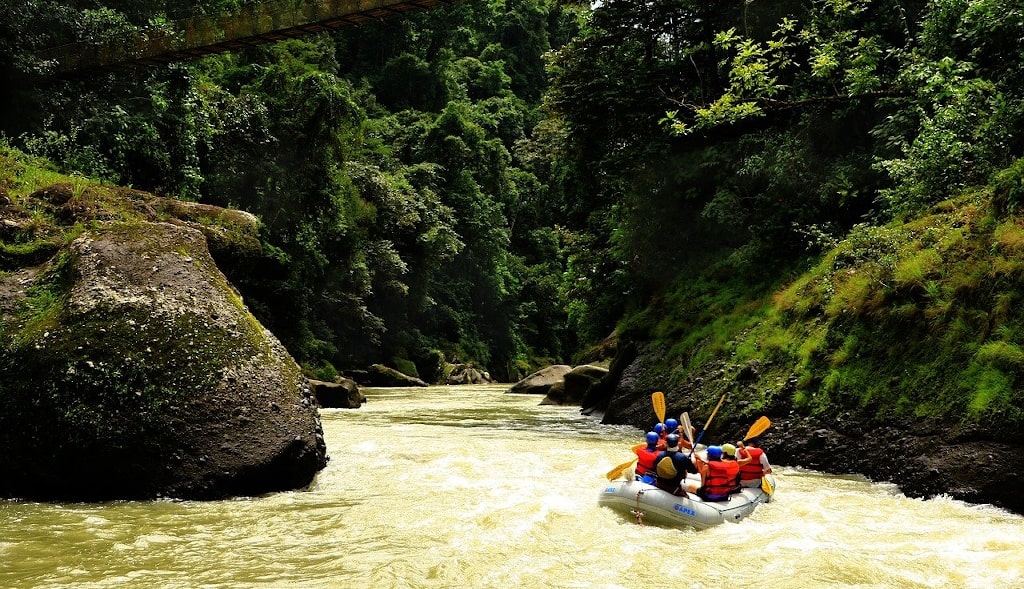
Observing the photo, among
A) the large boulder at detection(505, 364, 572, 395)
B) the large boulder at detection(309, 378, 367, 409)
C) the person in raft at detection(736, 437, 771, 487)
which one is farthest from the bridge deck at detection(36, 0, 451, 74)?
the large boulder at detection(505, 364, 572, 395)

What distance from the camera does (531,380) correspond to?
1069 inches

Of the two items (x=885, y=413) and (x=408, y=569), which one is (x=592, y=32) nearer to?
(x=885, y=413)

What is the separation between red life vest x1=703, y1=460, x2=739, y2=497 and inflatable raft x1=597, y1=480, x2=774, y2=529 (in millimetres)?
102

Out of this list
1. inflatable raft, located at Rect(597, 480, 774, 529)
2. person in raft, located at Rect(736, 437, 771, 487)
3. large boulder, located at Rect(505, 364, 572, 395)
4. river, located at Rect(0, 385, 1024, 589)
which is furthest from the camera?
large boulder, located at Rect(505, 364, 572, 395)

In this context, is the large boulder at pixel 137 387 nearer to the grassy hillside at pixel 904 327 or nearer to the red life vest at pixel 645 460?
the red life vest at pixel 645 460

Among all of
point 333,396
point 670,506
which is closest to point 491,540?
point 670,506

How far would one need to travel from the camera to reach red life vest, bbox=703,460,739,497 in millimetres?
7246

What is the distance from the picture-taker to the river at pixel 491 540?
206 inches

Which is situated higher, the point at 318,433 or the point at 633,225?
the point at 633,225

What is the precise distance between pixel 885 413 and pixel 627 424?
607cm

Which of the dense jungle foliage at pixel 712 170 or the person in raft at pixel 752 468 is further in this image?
the dense jungle foliage at pixel 712 170

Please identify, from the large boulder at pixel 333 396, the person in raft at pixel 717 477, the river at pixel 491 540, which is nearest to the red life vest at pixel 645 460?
the person in raft at pixel 717 477

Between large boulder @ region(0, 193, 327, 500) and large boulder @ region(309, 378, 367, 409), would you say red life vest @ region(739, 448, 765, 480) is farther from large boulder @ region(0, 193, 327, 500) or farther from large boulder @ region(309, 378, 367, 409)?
large boulder @ region(309, 378, 367, 409)

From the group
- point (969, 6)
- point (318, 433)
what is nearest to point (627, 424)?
point (318, 433)
